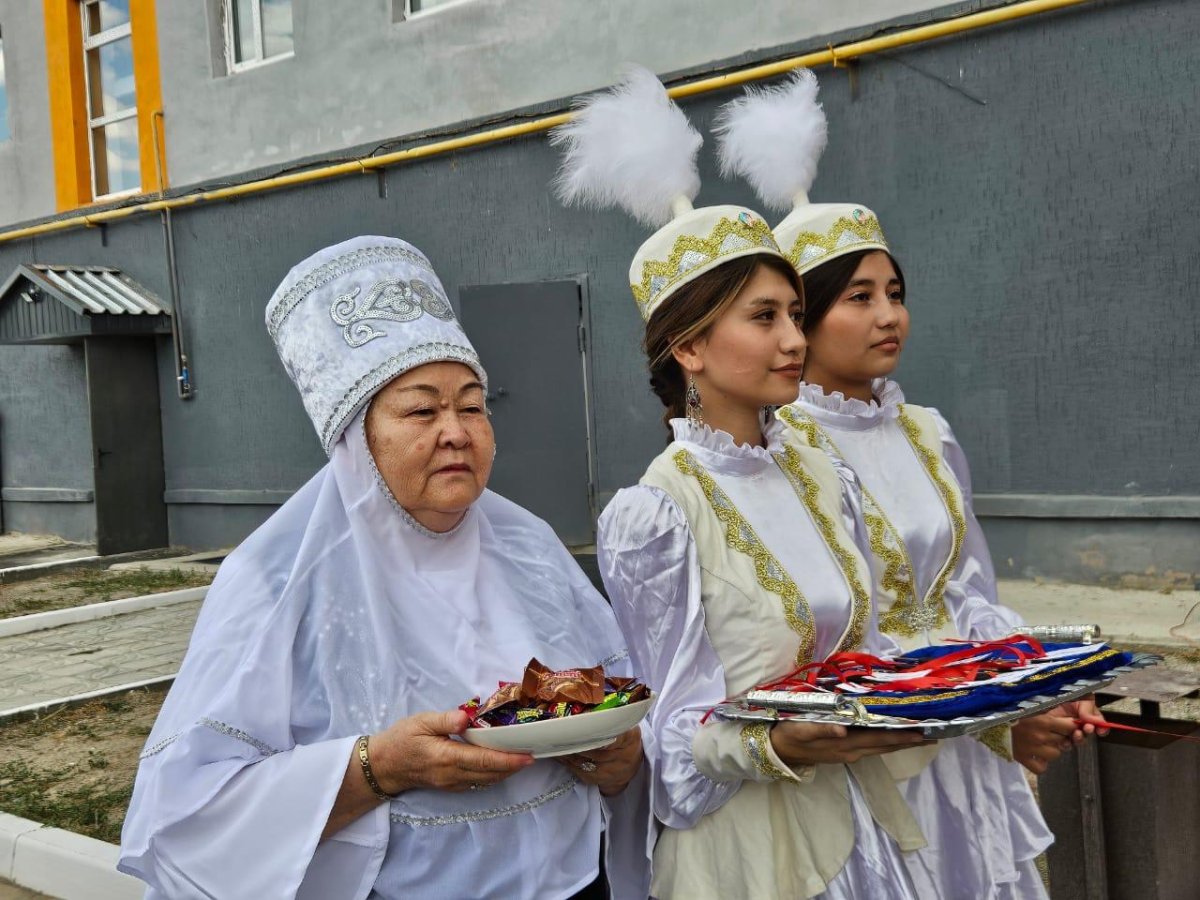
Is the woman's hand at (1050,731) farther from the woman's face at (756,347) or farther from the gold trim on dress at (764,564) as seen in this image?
the woman's face at (756,347)

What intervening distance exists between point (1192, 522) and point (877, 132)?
3.09 m

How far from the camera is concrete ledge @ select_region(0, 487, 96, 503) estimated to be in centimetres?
1379

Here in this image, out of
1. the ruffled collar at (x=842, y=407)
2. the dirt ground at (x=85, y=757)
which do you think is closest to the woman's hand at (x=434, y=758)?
the ruffled collar at (x=842, y=407)

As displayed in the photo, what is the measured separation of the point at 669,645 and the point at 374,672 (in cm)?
54

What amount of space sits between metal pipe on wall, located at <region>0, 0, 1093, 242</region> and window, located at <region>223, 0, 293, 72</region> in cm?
130

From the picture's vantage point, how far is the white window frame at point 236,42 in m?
11.9

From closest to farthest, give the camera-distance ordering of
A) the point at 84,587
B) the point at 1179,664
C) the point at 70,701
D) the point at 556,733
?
the point at 556,733 < the point at 1179,664 < the point at 70,701 < the point at 84,587

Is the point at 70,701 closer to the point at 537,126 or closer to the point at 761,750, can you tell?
the point at 537,126

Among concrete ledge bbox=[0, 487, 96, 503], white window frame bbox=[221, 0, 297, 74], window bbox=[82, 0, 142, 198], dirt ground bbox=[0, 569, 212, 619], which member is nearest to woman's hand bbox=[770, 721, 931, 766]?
dirt ground bbox=[0, 569, 212, 619]

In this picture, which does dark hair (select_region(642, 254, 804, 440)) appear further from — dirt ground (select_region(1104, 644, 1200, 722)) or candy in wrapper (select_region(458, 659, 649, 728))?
dirt ground (select_region(1104, 644, 1200, 722))

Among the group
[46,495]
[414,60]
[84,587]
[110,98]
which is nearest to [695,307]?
[414,60]

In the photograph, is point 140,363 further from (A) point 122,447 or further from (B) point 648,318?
(B) point 648,318

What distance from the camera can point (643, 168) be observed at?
2.67 meters

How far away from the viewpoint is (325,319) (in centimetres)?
212
